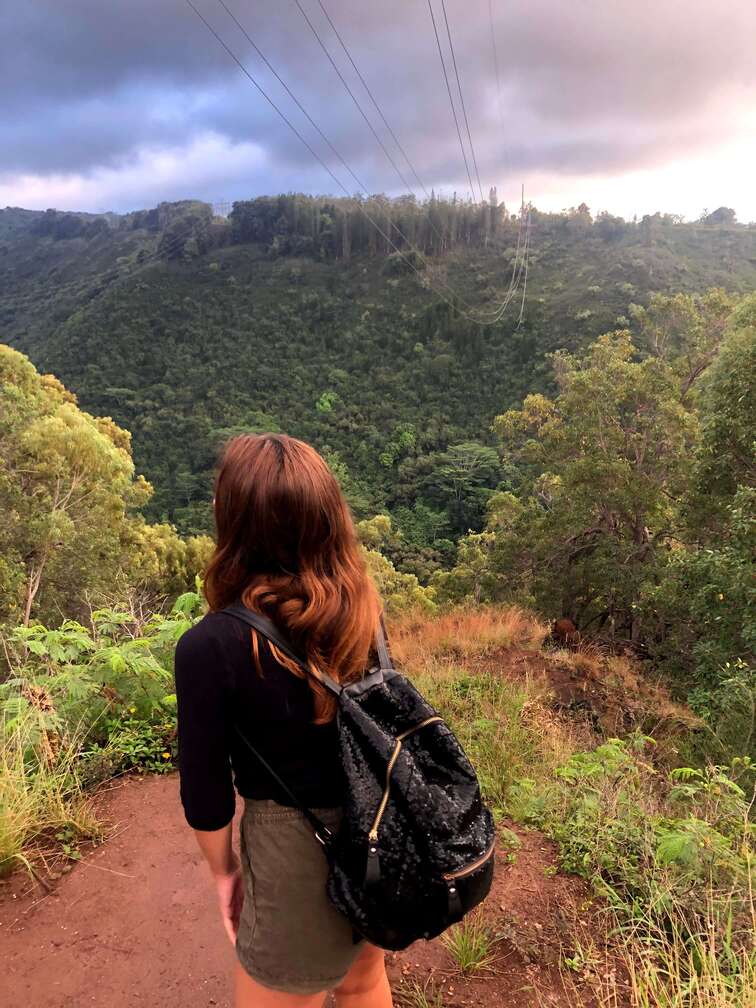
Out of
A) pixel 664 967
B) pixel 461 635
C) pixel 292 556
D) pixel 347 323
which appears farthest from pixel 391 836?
pixel 347 323

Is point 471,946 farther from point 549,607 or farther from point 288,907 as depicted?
point 549,607

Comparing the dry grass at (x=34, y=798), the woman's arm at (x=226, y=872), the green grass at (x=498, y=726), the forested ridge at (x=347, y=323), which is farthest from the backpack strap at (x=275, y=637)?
the forested ridge at (x=347, y=323)

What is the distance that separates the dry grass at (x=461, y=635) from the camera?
578 cm

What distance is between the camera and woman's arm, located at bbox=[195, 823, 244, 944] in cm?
112

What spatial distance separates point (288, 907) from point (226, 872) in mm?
174

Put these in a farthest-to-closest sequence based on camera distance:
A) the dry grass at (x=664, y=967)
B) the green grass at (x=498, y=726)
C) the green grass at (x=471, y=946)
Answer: the green grass at (x=498, y=726)
the green grass at (x=471, y=946)
the dry grass at (x=664, y=967)

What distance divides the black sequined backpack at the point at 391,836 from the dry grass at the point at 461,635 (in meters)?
4.07

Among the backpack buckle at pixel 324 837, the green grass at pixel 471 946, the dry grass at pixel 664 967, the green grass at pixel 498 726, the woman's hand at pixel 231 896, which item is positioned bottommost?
the green grass at pixel 498 726

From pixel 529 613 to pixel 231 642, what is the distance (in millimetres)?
7895

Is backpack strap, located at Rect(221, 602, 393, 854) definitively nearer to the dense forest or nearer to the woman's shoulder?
the woman's shoulder

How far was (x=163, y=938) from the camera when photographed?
2053 millimetres

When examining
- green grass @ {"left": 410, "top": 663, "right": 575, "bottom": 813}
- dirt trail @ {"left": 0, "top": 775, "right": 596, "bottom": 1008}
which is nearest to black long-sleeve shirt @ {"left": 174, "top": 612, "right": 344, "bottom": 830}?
dirt trail @ {"left": 0, "top": 775, "right": 596, "bottom": 1008}

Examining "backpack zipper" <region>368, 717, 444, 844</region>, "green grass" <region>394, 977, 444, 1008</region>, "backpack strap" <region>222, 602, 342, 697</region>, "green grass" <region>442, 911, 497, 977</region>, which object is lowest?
"green grass" <region>394, 977, 444, 1008</region>

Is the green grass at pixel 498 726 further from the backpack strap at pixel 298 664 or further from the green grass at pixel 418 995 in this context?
the backpack strap at pixel 298 664
